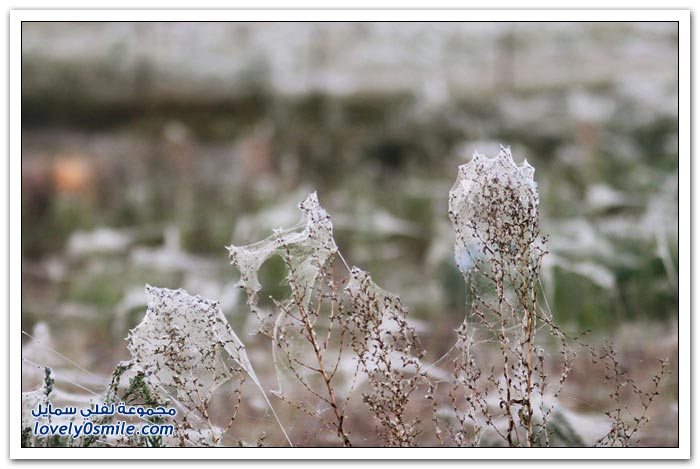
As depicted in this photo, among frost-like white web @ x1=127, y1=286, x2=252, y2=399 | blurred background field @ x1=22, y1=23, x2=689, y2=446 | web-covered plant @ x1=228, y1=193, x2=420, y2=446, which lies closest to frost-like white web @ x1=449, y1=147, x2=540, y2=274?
web-covered plant @ x1=228, y1=193, x2=420, y2=446

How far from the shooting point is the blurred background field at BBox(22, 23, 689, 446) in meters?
3.41

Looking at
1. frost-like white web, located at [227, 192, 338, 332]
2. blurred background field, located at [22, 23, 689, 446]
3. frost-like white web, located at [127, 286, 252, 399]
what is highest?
blurred background field, located at [22, 23, 689, 446]

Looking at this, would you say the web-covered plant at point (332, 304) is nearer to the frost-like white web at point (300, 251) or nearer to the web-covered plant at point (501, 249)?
the frost-like white web at point (300, 251)

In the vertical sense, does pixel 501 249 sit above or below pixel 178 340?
above

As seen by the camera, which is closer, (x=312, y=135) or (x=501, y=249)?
(x=501, y=249)

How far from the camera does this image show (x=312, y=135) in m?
4.04

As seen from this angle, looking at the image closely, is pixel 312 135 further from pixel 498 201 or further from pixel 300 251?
pixel 498 201

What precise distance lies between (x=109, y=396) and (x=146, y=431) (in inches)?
3.8

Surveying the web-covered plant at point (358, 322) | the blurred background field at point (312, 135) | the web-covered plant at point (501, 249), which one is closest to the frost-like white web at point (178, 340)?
the web-covered plant at point (358, 322)

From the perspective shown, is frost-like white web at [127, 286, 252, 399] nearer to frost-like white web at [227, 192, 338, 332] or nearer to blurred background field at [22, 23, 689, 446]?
frost-like white web at [227, 192, 338, 332]

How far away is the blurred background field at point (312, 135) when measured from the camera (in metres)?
3.41

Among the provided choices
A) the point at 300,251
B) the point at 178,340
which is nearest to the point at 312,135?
the point at 300,251

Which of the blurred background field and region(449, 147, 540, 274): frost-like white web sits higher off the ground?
the blurred background field

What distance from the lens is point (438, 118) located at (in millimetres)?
3895
